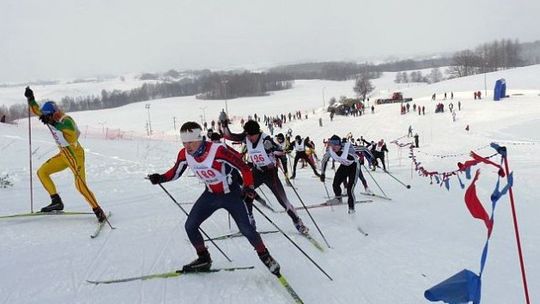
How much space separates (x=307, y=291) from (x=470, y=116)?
3484 centimetres

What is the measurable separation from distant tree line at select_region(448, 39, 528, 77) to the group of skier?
105m

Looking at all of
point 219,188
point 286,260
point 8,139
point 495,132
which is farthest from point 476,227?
point 495,132

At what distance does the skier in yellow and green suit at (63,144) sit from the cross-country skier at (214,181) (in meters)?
2.79

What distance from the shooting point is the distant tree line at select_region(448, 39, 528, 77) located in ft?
340

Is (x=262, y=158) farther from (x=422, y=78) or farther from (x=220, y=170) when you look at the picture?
(x=422, y=78)

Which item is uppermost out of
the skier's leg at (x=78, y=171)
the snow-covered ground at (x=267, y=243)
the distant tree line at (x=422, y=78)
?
the distant tree line at (x=422, y=78)

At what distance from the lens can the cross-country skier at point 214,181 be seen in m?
4.88

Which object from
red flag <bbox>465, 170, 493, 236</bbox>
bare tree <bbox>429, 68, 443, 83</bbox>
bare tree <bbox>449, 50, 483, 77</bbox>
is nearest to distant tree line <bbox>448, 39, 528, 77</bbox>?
bare tree <bbox>449, 50, 483, 77</bbox>

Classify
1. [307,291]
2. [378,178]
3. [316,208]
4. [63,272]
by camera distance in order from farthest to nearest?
[378,178]
[316,208]
[63,272]
[307,291]

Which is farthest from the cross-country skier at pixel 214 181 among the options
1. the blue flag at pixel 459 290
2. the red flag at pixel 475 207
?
the red flag at pixel 475 207

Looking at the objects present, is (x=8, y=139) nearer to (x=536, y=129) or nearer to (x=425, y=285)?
(x=425, y=285)

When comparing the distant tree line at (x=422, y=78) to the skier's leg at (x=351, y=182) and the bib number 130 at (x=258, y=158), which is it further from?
the bib number 130 at (x=258, y=158)

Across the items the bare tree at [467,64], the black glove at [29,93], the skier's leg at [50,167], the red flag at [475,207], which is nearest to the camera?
the red flag at [475,207]

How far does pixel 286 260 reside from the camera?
5906 mm
